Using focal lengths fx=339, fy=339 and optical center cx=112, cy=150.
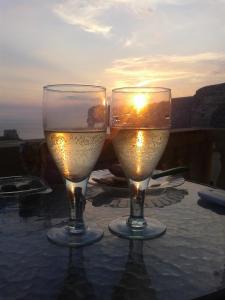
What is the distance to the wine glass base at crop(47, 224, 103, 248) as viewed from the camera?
0.72 meters

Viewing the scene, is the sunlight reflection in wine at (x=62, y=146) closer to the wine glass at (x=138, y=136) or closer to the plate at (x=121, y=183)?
the wine glass at (x=138, y=136)

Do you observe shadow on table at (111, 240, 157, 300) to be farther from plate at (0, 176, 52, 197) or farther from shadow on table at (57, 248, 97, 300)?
plate at (0, 176, 52, 197)

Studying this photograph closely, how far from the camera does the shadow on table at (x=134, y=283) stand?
51 centimetres

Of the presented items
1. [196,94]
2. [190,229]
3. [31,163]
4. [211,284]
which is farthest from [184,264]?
[196,94]

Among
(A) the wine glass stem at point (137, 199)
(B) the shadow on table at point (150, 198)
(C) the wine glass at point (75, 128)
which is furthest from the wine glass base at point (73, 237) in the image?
(B) the shadow on table at point (150, 198)

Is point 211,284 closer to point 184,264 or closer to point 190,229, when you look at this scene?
point 184,264

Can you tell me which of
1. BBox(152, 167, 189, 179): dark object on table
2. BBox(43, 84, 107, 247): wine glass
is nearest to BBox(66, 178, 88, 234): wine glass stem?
BBox(43, 84, 107, 247): wine glass

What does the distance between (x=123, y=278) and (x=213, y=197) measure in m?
0.56

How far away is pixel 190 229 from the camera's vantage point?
32.1 inches

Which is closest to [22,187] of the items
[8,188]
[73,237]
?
[8,188]

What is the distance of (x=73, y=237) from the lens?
2.49 feet

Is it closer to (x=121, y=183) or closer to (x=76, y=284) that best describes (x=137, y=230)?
(x=76, y=284)

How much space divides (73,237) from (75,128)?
24cm

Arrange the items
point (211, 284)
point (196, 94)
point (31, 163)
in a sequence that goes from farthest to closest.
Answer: point (196, 94) < point (31, 163) < point (211, 284)
